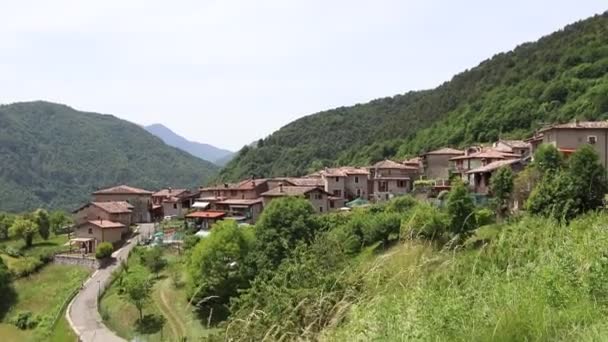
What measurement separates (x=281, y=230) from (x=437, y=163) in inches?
846

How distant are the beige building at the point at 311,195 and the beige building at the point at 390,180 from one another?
3.77m

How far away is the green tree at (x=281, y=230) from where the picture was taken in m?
26.6

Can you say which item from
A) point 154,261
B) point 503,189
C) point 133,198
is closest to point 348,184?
point 503,189

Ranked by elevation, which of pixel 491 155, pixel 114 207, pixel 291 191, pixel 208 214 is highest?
pixel 491 155

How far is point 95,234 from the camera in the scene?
3988 cm

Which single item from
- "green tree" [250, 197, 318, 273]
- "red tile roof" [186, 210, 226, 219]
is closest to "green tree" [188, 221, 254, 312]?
"green tree" [250, 197, 318, 273]

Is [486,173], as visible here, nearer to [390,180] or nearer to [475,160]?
[475,160]

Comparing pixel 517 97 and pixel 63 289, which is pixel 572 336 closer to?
pixel 63 289

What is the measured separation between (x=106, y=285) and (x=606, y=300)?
2955 centimetres

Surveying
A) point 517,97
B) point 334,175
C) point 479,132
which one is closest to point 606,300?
point 334,175

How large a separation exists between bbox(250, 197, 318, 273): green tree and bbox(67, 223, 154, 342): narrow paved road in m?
6.82

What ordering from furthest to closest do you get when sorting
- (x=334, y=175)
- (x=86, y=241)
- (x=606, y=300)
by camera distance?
1. (x=334, y=175)
2. (x=86, y=241)
3. (x=606, y=300)

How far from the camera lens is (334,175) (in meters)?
42.8

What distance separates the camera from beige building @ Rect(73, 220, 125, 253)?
3959cm
